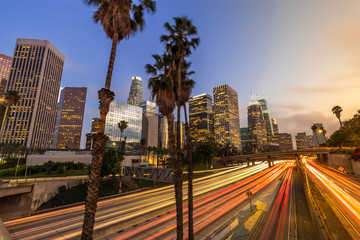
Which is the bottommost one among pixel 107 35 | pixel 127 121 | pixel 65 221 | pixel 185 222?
pixel 65 221

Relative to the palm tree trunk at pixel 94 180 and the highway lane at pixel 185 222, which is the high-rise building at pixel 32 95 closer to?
the highway lane at pixel 185 222

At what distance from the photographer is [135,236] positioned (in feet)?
47.9

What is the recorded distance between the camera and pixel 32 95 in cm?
13738

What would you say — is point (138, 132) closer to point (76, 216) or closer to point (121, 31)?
point (76, 216)

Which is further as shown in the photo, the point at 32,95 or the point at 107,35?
the point at 32,95

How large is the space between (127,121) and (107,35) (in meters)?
143

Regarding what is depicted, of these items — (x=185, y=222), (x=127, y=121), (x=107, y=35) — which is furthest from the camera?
(x=127, y=121)

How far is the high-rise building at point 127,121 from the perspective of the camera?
438 ft

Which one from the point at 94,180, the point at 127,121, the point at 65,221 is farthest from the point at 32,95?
the point at 94,180

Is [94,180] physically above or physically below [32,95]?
below

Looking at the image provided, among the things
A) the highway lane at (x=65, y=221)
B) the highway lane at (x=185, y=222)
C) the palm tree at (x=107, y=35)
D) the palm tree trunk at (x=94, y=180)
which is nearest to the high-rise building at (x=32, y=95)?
the highway lane at (x=65, y=221)

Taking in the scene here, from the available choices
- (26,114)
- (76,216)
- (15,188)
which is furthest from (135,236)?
(26,114)

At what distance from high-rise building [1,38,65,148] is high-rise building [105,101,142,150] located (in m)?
62.8

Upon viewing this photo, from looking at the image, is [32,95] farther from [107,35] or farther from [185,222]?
[185,222]
